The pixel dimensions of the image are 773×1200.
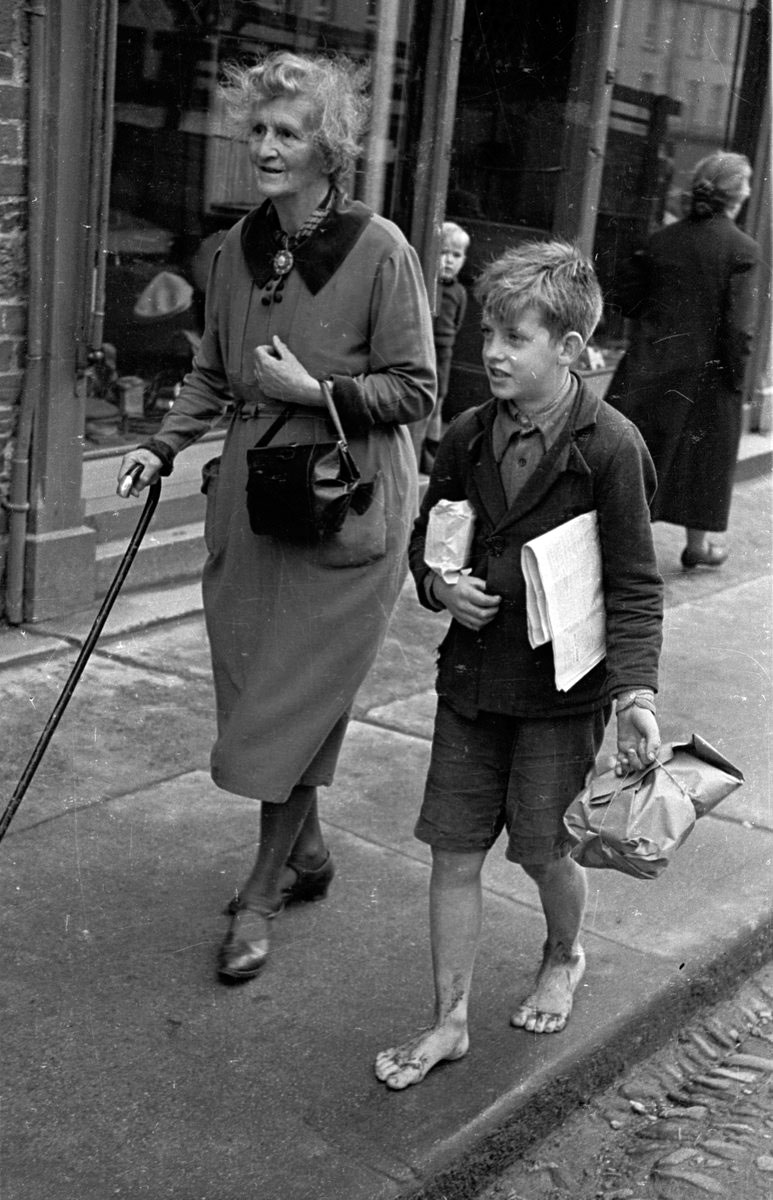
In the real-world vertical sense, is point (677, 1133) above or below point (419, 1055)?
below

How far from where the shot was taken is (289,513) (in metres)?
3.21

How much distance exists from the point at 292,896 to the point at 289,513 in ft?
3.32

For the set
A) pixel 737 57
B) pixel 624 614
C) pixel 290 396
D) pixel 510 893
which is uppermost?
pixel 737 57

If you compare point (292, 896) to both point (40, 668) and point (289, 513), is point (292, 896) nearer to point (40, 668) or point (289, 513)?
point (289, 513)

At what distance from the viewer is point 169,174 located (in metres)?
5.88

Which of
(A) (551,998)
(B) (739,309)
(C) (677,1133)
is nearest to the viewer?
(C) (677,1133)

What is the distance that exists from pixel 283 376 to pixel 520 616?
29.2 inches

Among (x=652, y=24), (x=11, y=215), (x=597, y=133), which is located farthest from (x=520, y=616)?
(x=652, y=24)

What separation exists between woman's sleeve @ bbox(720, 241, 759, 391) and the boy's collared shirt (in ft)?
13.1

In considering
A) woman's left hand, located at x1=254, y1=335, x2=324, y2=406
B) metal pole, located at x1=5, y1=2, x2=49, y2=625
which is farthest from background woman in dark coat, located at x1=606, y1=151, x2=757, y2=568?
woman's left hand, located at x1=254, y1=335, x2=324, y2=406

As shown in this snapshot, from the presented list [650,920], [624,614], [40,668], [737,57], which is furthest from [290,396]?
[737,57]

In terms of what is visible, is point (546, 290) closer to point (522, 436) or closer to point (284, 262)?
point (522, 436)

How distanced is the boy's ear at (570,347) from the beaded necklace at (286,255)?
0.73 meters

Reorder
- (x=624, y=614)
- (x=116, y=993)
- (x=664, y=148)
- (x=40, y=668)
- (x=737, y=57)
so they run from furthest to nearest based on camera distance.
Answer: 1. (x=664, y=148)
2. (x=737, y=57)
3. (x=40, y=668)
4. (x=116, y=993)
5. (x=624, y=614)
